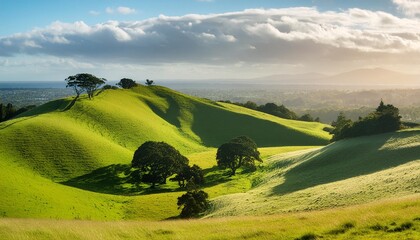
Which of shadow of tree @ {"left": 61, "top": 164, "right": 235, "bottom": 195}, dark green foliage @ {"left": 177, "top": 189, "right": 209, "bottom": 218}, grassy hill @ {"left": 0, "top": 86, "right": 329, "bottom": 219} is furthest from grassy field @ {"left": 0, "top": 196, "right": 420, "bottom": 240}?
shadow of tree @ {"left": 61, "top": 164, "right": 235, "bottom": 195}

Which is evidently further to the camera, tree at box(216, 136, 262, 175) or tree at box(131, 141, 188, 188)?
tree at box(216, 136, 262, 175)

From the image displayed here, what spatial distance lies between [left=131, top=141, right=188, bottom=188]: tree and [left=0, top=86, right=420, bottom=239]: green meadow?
281cm

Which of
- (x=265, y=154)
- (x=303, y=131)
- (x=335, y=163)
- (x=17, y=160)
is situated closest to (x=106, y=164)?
(x=17, y=160)

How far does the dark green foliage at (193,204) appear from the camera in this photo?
53531 mm

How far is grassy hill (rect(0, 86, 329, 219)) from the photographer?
58938 millimetres

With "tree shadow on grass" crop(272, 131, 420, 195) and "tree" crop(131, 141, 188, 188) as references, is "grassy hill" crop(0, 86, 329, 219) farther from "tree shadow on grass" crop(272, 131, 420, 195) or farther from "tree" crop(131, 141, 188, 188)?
"tree shadow on grass" crop(272, 131, 420, 195)

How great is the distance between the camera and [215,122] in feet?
549

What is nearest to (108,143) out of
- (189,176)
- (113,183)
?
(113,183)

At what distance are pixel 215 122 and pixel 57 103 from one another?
2696 inches

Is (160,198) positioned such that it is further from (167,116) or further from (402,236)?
(167,116)

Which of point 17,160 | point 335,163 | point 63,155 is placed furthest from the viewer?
point 63,155

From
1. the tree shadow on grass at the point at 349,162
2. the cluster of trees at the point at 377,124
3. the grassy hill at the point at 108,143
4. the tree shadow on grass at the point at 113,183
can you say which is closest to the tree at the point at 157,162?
the tree shadow on grass at the point at 113,183

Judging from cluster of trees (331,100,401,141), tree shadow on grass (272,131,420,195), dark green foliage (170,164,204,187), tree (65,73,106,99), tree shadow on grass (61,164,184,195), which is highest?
tree (65,73,106,99)

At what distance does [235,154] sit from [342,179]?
39880 mm
